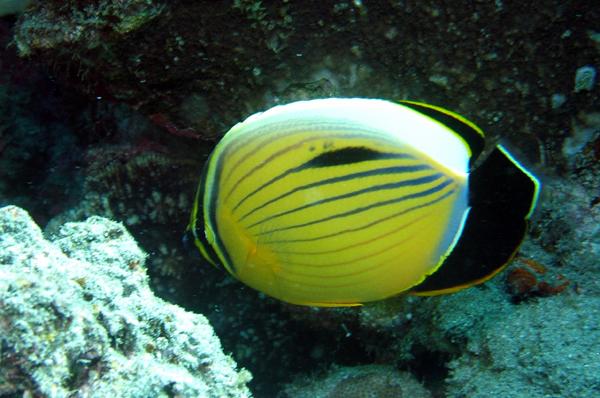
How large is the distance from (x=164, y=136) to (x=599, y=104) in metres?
2.43

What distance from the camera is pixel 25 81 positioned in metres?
3.76

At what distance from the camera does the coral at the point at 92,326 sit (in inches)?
47.7

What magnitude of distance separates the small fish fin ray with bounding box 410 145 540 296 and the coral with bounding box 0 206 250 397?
0.86 meters

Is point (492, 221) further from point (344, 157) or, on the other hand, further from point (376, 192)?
point (344, 157)

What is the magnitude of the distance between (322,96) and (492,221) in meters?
1.32

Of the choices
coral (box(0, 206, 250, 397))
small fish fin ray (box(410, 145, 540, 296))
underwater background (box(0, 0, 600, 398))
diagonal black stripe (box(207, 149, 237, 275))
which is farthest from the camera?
underwater background (box(0, 0, 600, 398))

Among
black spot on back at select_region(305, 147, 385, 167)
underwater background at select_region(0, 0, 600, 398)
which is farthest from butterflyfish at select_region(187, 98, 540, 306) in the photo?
underwater background at select_region(0, 0, 600, 398)

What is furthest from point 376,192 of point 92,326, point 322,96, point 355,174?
point 322,96

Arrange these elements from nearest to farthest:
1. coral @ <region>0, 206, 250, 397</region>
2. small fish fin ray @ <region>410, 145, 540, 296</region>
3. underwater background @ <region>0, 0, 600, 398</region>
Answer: coral @ <region>0, 206, 250, 397</region>
small fish fin ray @ <region>410, 145, 540, 296</region>
underwater background @ <region>0, 0, 600, 398</region>

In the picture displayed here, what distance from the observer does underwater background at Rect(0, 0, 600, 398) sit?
7.22ft

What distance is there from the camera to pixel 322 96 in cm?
270

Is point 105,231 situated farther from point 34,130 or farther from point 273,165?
point 34,130

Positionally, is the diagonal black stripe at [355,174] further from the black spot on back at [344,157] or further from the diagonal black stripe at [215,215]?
the diagonal black stripe at [215,215]

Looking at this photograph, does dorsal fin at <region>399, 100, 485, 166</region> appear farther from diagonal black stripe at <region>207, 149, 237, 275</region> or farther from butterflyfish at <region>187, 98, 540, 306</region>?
diagonal black stripe at <region>207, 149, 237, 275</region>
